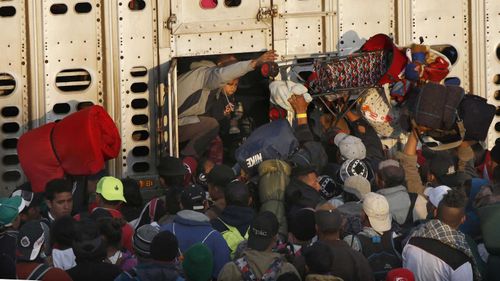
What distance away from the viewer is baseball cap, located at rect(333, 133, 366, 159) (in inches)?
465

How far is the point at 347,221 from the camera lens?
980 centimetres

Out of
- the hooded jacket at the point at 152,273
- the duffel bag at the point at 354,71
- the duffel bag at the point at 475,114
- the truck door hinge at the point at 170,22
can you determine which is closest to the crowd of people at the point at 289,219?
the hooded jacket at the point at 152,273

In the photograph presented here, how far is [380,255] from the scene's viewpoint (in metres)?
9.41

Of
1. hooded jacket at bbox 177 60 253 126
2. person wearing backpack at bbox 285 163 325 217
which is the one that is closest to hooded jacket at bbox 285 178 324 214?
person wearing backpack at bbox 285 163 325 217

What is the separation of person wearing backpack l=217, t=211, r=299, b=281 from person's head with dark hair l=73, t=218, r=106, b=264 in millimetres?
901

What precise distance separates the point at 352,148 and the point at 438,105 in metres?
0.95

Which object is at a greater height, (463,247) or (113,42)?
(113,42)

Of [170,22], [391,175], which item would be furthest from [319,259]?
[170,22]

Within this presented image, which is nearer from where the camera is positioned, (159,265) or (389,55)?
(159,265)

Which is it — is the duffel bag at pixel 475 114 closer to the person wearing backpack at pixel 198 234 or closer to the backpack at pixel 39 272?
the person wearing backpack at pixel 198 234

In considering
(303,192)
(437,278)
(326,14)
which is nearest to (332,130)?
(326,14)

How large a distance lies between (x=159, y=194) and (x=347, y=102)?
2284mm

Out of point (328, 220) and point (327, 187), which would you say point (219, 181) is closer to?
point (327, 187)

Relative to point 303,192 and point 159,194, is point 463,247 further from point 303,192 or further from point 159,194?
point 159,194
